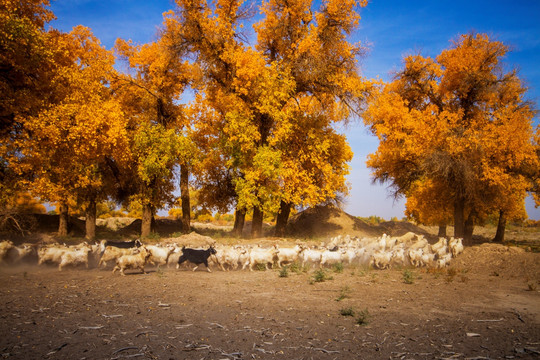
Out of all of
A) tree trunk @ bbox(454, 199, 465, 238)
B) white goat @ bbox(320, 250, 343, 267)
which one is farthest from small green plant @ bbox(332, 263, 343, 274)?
tree trunk @ bbox(454, 199, 465, 238)

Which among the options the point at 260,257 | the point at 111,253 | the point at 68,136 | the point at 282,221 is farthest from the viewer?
the point at 282,221

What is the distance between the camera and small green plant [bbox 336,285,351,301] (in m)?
9.70

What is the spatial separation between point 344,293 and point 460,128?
17126mm

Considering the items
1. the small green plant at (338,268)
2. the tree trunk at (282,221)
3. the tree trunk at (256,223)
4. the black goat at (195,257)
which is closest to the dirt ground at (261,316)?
the small green plant at (338,268)

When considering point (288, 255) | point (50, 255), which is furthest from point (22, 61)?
point (288, 255)

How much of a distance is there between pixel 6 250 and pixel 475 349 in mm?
14995

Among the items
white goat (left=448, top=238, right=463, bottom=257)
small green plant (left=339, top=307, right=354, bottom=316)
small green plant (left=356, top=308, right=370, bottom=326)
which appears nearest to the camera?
small green plant (left=356, top=308, right=370, bottom=326)

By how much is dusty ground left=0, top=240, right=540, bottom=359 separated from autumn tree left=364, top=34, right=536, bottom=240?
11.3m

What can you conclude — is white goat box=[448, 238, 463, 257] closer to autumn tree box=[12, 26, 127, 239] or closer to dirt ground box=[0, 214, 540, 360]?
dirt ground box=[0, 214, 540, 360]

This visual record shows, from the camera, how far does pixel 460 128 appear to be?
22828 millimetres

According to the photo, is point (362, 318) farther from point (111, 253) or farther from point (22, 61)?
point (22, 61)

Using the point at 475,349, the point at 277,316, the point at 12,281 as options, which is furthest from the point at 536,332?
the point at 12,281

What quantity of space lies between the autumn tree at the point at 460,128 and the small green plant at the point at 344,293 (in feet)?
45.3

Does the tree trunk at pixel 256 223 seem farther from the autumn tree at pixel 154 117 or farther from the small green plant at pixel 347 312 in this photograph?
the small green plant at pixel 347 312
